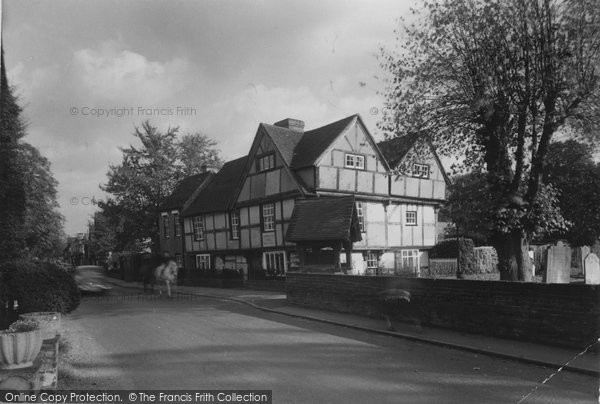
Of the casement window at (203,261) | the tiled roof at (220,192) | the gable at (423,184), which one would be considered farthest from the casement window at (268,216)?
the casement window at (203,261)

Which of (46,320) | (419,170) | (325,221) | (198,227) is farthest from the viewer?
(198,227)

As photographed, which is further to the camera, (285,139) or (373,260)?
(285,139)

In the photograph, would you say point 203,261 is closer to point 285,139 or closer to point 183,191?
point 183,191

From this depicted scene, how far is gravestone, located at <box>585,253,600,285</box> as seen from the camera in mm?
13086

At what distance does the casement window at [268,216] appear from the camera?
26562 millimetres

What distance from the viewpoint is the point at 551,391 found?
6633 mm

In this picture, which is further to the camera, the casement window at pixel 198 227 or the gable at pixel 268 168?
the casement window at pixel 198 227

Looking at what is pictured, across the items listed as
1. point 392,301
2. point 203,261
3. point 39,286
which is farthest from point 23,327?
point 203,261

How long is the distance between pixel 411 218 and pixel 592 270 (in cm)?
1553

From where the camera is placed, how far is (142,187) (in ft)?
136

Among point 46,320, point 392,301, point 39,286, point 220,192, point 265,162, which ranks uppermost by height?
point 265,162

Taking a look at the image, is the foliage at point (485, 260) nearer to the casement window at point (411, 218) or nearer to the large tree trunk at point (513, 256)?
the casement window at point (411, 218)

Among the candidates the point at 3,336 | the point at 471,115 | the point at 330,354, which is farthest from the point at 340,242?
the point at 3,336

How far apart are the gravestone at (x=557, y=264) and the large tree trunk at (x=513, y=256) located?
603 millimetres
